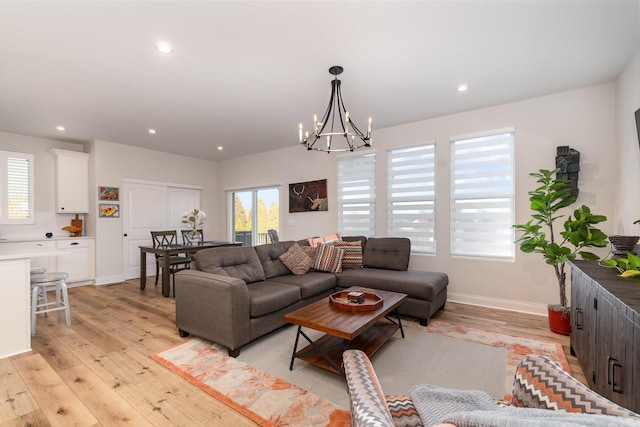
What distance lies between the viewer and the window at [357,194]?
4.78 m

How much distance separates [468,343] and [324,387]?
1556mm

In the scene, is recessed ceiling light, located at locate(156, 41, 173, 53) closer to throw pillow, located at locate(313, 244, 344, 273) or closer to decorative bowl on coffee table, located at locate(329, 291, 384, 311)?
decorative bowl on coffee table, located at locate(329, 291, 384, 311)

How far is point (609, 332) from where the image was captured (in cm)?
155

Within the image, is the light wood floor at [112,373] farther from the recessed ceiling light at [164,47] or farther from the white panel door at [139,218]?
the recessed ceiling light at [164,47]

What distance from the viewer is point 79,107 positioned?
370 centimetres

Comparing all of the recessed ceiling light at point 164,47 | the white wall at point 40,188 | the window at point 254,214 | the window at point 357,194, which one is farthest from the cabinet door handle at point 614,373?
the white wall at point 40,188

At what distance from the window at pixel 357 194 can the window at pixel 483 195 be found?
1.26 metres

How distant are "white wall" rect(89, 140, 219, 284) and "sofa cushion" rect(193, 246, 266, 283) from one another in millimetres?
Answer: 3504

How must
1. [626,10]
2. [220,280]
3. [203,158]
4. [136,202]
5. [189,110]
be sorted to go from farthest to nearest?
[203,158], [136,202], [189,110], [220,280], [626,10]

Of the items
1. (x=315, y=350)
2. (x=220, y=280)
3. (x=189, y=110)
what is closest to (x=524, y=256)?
(x=315, y=350)

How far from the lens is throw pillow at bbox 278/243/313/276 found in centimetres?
375

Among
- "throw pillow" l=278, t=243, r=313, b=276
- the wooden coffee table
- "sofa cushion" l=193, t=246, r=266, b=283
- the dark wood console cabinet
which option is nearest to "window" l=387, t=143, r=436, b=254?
"throw pillow" l=278, t=243, r=313, b=276

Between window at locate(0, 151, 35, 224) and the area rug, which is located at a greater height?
window at locate(0, 151, 35, 224)

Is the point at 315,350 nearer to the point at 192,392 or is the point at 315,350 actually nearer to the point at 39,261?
the point at 192,392
